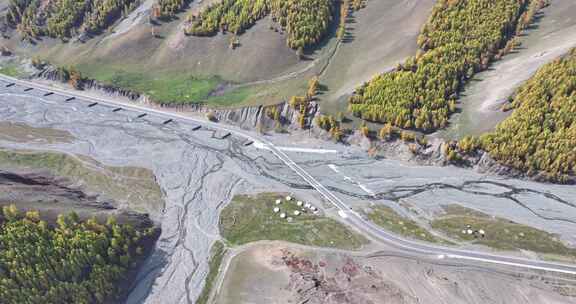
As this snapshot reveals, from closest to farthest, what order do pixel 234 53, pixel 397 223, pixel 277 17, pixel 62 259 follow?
pixel 62 259 → pixel 397 223 → pixel 277 17 → pixel 234 53

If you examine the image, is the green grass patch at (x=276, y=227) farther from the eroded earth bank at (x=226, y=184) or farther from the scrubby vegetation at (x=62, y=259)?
the scrubby vegetation at (x=62, y=259)

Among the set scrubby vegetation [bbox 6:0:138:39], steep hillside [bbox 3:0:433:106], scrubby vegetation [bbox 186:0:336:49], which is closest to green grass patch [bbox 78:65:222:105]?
steep hillside [bbox 3:0:433:106]

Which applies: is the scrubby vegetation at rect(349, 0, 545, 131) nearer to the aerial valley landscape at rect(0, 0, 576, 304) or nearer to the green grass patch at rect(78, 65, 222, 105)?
the aerial valley landscape at rect(0, 0, 576, 304)

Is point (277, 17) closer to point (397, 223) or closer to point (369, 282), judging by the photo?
point (397, 223)

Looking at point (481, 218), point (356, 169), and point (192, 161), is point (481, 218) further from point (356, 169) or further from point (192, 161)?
point (192, 161)

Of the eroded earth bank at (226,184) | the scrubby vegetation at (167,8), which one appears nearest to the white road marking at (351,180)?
the eroded earth bank at (226,184)

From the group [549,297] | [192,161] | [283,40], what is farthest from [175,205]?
[549,297]

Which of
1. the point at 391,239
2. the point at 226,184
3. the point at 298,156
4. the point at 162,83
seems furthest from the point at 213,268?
the point at 162,83
